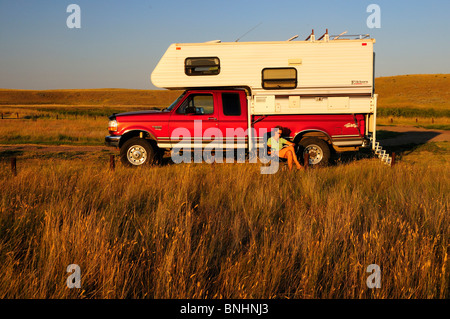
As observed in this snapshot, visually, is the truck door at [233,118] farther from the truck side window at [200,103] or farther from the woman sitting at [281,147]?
the woman sitting at [281,147]

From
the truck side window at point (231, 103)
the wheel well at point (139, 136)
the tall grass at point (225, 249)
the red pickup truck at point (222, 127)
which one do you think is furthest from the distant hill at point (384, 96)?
the tall grass at point (225, 249)

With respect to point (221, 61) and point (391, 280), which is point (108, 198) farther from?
point (221, 61)

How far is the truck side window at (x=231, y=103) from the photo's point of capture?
10.4 m

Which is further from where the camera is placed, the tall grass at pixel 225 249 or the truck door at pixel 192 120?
the truck door at pixel 192 120

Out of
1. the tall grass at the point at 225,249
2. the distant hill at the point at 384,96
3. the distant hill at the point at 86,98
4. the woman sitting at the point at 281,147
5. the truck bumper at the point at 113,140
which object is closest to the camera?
the tall grass at the point at 225,249

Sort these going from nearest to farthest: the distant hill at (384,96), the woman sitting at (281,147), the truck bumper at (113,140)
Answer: the woman sitting at (281,147)
the truck bumper at (113,140)
the distant hill at (384,96)

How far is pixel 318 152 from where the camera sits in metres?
10.4

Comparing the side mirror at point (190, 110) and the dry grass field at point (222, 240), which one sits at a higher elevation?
the side mirror at point (190, 110)

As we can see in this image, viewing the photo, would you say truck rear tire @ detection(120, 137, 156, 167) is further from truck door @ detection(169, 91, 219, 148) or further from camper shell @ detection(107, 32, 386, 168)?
truck door @ detection(169, 91, 219, 148)

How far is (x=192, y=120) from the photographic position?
33.7 ft

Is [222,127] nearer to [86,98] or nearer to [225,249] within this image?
[225,249]
